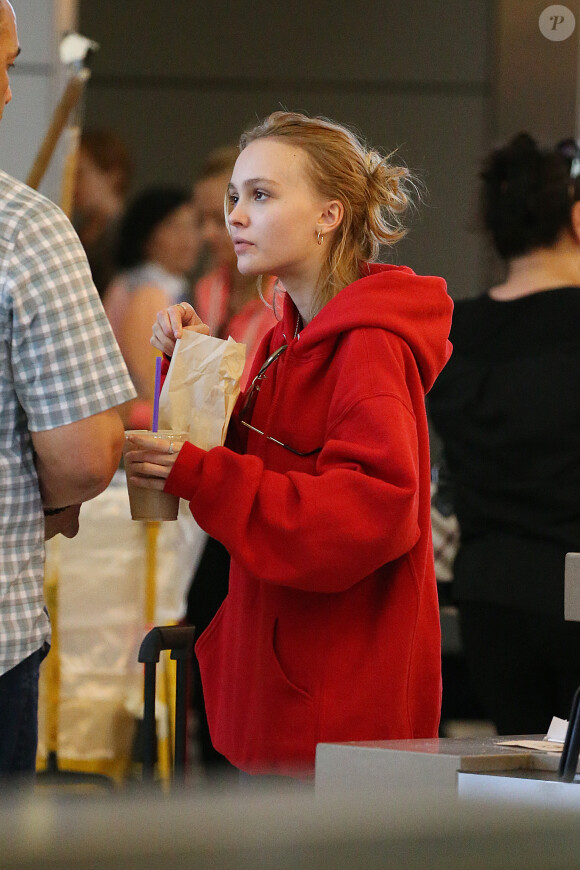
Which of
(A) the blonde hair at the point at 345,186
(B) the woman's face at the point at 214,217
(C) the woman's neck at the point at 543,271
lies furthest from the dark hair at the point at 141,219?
(A) the blonde hair at the point at 345,186

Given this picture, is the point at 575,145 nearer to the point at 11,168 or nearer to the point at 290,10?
the point at 290,10

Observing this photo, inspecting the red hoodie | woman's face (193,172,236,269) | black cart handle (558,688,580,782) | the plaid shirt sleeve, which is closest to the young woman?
the red hoodie

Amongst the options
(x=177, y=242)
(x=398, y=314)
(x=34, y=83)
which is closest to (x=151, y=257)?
(x=177, y=242)

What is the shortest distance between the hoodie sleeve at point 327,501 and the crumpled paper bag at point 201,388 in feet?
0.25

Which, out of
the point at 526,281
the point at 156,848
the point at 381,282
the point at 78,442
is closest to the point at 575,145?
the point at 526,281

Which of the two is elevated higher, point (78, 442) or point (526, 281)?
point (526, 281)

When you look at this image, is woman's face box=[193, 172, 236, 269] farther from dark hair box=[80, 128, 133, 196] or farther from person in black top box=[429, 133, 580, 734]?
person in black top box=[429, 133, 580, 734]

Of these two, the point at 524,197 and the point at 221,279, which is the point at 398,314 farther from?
the point at 221,279

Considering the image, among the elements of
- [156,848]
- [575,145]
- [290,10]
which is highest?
[290,10]

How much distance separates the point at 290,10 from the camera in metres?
3.11

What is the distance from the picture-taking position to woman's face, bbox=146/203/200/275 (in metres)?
3.24

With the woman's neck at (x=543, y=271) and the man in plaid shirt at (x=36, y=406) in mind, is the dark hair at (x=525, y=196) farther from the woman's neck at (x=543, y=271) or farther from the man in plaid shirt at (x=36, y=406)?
the man in plaid shirt at (x=36, y=406)

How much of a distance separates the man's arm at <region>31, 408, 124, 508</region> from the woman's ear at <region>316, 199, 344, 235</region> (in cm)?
35

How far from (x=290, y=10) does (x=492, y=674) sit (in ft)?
6.63
